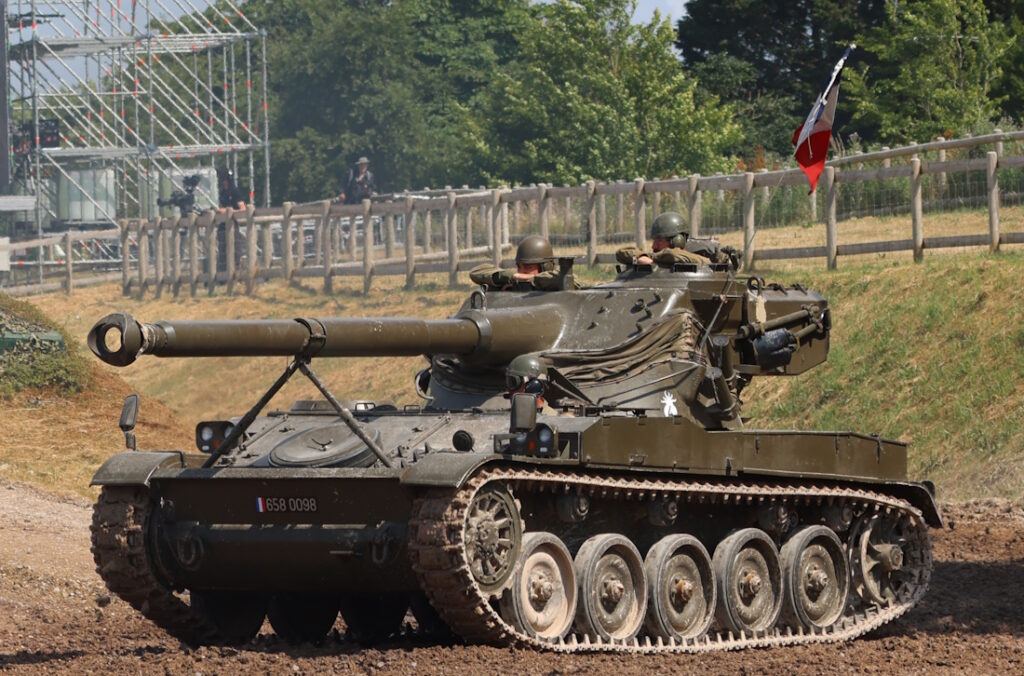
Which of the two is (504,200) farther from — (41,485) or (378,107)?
(378,107)

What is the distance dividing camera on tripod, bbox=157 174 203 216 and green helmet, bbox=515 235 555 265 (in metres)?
30.1

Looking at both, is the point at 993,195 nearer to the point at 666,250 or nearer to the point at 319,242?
the point at 666,250

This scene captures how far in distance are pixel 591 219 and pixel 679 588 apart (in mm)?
15759

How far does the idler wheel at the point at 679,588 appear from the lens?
13562 mm

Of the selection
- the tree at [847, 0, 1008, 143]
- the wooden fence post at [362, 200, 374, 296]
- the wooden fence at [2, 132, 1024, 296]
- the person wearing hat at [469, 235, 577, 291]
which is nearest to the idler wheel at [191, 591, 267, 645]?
the person wearing hat at [469, 235, 577, 291]

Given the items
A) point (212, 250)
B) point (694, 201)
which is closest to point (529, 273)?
point (694, 201)

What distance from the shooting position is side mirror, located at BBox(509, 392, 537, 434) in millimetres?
12195

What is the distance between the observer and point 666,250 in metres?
15.8

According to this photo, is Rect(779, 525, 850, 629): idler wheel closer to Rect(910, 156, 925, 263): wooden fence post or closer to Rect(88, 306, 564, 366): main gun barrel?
Rect(88, 306, 564, 366): main gun barrel

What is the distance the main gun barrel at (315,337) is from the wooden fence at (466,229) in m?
9.62

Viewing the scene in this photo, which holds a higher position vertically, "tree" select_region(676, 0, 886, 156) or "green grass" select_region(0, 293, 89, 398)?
"tree" select_region(676, 0, 886, 156)

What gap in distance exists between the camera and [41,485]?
2178cm

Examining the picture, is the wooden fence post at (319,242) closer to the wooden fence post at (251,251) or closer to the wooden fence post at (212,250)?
the wooden fence post at (251,251)

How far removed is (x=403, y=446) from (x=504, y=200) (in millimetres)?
18361
